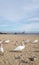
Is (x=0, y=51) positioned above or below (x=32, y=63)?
above

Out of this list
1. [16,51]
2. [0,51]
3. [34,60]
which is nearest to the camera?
[34,60]

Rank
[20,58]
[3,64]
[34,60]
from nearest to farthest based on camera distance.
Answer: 1. [3,64]
2. [34,60]
3. [20,58]

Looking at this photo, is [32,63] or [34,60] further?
[34,60]

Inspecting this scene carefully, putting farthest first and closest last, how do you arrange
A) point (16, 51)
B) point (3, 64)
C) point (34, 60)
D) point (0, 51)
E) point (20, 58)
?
1. point (16, 51)
2. point (0, 51)
3. point (20, 58)
4. point (34, 60)
5. point (3, 64)

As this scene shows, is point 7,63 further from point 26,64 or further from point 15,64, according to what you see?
point 26,64

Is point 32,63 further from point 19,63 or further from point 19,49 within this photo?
point 19,49

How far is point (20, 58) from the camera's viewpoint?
1080 cm

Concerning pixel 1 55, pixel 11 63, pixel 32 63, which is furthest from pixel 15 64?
pixel 1 55

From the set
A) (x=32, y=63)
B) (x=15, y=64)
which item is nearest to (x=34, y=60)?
(x=32, y=63)

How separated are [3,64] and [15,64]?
0.72m

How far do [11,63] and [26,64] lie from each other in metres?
0.93

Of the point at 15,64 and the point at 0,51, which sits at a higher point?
the point at 0,51

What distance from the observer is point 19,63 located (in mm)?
9555

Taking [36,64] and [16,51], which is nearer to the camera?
[36,64]
